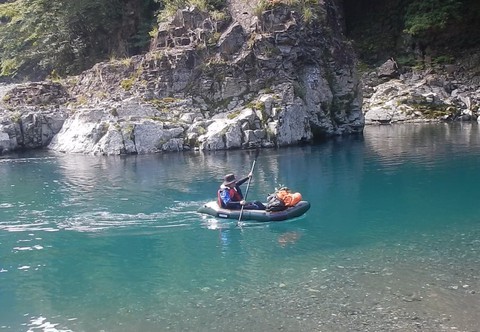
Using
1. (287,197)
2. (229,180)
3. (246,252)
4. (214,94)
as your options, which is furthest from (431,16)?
(246,252)

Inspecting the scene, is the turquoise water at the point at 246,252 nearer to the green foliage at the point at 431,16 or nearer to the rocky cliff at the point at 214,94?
the rocky cliff at the point at 214,94

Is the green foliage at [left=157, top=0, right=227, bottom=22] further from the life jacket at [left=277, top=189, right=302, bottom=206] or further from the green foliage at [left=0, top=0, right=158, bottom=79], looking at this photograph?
the life jacket at [left=277, top=189, right=302, bottom=206]

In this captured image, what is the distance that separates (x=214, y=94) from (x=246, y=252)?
23.8 meters

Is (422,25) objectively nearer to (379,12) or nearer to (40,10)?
(379,12)

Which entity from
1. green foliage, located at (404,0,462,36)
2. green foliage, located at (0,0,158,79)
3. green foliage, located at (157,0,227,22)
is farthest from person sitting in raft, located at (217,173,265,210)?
green foliage, located at (404,0,462,36)

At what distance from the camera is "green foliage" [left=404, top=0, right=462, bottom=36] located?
51000 millimetres

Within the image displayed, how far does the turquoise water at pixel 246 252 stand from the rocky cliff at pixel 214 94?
24.5 ft

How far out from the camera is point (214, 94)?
38875 mm

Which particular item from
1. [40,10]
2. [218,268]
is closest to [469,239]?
[218,268]

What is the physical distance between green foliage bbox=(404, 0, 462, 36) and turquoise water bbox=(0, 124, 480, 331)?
25705 millimetres

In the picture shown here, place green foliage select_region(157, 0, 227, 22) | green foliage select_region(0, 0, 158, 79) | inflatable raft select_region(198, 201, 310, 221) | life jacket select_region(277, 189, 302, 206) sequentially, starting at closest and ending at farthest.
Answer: inflatable raft select_region(198, 201, 310, 221) → life jacket select_region(277, 189, 302, 206) → green foliage select_region(157, 0, 227, 22) → green foliage select_region(0, 0, 158, 79)

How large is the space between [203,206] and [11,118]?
2473cm

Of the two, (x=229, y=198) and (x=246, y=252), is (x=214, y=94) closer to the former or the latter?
→ (x=229, y=198)

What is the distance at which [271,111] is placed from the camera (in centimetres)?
3619
